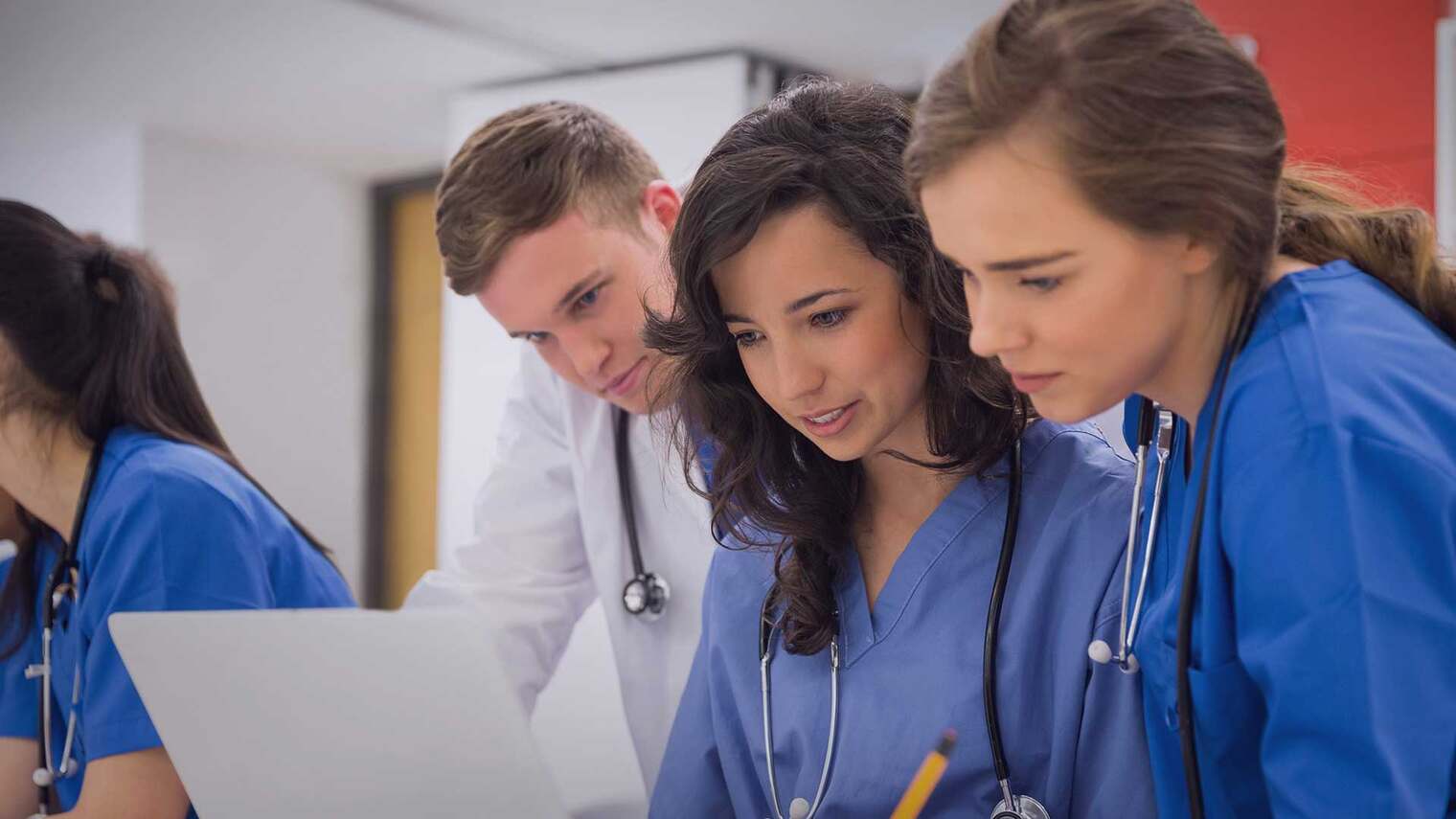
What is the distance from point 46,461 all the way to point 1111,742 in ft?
4.74

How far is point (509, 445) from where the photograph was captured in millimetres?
2094

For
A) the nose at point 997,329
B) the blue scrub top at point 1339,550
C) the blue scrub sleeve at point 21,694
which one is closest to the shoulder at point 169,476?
the blue scrub sleeve at point 21,694

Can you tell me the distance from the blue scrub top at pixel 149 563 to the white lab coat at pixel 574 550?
11.6 inches

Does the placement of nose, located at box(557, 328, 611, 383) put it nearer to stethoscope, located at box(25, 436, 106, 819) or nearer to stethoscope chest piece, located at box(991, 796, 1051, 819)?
stethoscope, located at box(25, 436, 106, 819)

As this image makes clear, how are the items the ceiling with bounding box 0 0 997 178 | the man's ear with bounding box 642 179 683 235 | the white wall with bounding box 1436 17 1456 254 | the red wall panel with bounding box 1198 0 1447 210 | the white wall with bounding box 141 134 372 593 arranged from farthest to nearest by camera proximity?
the white wall with bounding box 141 134 372 593 < the ceiling with bounding box 0 0 997 178 < the red wall panel with bounding box 1198 0 1447 210 < the white wall with bounding box 1436 17 1456 254 < the man's ear with bounding box 642 179 683 235

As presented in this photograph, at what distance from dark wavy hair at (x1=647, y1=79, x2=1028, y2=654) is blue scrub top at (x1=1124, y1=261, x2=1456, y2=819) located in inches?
14.6

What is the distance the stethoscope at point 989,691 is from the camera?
116cm

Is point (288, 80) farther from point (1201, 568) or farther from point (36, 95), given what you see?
point (1201, 568)

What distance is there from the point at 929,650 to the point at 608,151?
846 millimetres

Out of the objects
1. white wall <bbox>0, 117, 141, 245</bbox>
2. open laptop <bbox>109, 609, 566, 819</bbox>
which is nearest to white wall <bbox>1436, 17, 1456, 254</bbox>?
open laptop <bbox>109, 609, 566, 819</bbox>

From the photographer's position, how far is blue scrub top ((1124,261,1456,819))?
32.4 inches

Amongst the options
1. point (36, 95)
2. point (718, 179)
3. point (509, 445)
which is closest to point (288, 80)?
point (36, 95)

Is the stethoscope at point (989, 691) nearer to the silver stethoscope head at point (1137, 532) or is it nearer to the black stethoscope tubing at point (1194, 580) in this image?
the silver stethoscope head at point (1137, 532)

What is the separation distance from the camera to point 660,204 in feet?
5.91
